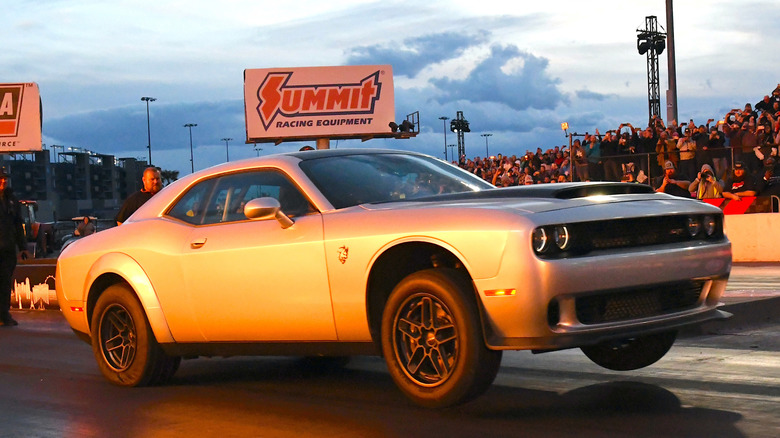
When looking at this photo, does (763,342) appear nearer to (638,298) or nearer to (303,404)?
(638,298)

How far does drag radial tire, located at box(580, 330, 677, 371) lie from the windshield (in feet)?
4.25

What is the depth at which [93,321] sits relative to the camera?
309 inches

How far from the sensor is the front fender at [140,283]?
7.31 m

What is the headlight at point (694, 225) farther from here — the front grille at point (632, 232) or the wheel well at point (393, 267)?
the wheel well at point (393, 267)

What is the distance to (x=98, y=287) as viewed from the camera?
795cm

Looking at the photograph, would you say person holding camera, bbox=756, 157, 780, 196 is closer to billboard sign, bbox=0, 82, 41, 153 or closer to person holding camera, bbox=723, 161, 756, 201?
person holding camera, bbox=723, 161, 756, 201

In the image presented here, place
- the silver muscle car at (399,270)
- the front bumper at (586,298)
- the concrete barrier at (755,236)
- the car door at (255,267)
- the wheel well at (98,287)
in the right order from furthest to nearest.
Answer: the concrete barrier at (755,236), the wheel well at (98,287), the car door at (255,267), the silver muscle car at (399,270), the front bumper at (586,298)

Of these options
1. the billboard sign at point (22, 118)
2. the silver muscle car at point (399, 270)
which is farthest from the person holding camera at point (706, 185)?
the billboard sign at point (22, 118)

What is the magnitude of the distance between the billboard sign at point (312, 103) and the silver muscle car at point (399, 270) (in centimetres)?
3596

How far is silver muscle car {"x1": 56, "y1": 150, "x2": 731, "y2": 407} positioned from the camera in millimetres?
5410

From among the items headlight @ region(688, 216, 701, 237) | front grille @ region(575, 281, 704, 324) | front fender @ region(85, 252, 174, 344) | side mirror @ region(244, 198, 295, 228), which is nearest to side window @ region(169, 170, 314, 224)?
side mirror @ region(244, 198, 295, 228)

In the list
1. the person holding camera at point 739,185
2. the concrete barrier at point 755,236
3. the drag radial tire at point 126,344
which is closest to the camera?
the drag radial tire at point 126,344

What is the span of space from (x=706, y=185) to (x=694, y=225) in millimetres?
13908

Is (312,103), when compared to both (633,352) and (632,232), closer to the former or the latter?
(633,352)
